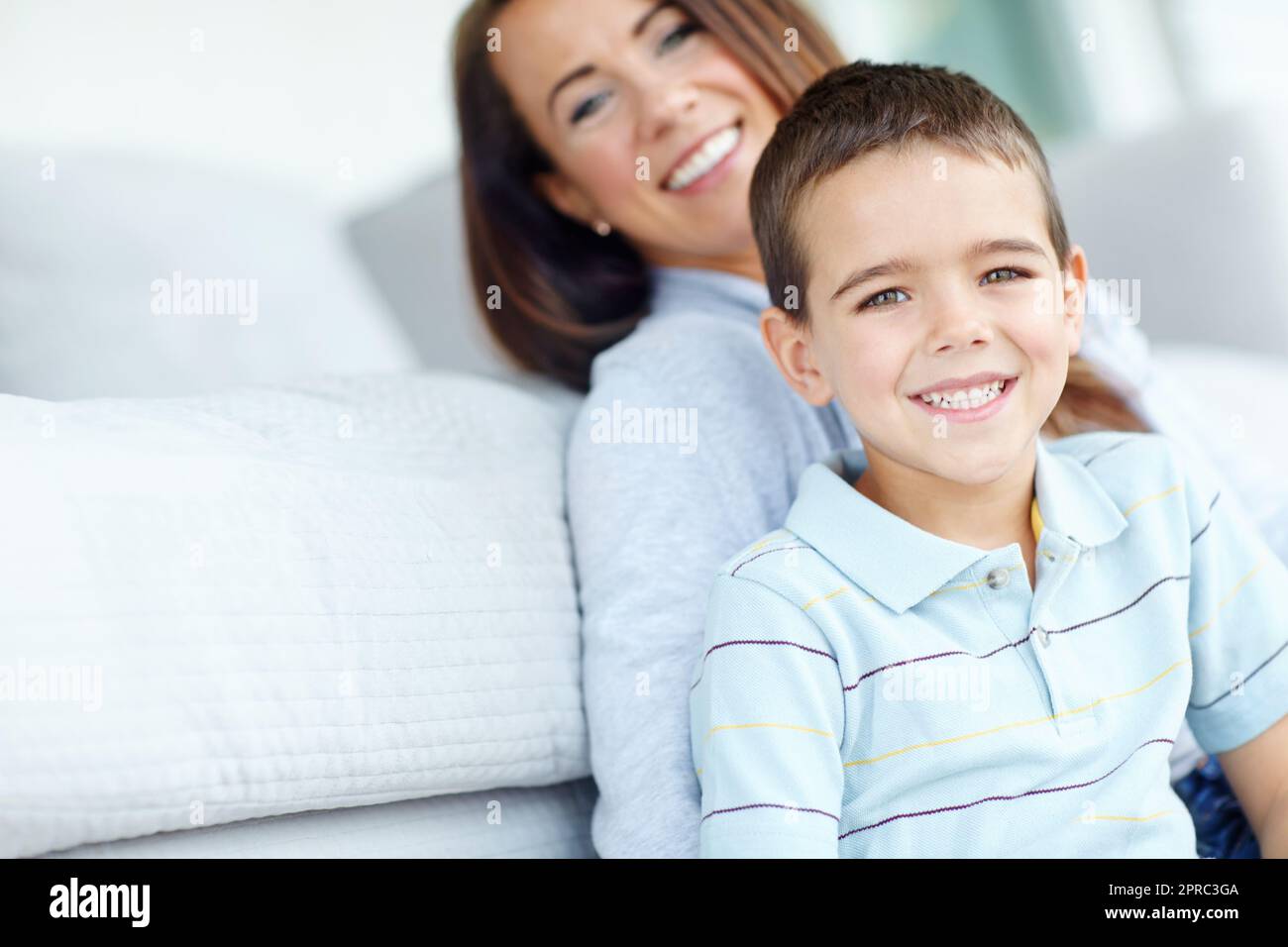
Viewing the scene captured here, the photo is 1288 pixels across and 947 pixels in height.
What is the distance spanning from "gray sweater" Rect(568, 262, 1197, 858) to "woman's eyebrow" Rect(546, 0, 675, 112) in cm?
25

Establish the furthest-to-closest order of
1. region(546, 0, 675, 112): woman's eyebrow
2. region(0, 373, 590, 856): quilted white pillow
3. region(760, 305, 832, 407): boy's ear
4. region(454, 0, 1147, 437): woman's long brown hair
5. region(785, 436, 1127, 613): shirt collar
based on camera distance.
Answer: region(454, 0, 1147, 437): woman's long brown hair, region(546, 0, 675, 112): woman's eyebrow, region(760, 305, 832, 407): boy's ear, region(785, 436, 1127, 613): shirt collar, region(0, 373, 590, 856): quilted white pillow

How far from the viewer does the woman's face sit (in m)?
1.15

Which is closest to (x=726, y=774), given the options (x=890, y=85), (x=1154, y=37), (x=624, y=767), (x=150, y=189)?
(x=624, y=767)

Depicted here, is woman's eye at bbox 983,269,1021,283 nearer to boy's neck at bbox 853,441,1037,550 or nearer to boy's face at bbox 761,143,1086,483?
boy's face at bbox 761,143,1086,483

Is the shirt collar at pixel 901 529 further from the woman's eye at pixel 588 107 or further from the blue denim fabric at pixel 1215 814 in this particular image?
the woman's eye at pixel 588 107

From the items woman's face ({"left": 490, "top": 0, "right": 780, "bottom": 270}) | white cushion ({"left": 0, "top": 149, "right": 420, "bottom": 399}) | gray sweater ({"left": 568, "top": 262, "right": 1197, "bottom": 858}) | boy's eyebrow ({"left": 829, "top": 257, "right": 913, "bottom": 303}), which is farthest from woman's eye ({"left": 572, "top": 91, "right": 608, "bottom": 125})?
boy's eyebrow ({"left": 829, "top": 257, "right": 913, "bottom": 303})

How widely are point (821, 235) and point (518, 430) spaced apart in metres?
0.33

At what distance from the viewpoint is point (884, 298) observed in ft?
2.70

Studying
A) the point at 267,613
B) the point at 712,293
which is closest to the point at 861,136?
the point at 712,293

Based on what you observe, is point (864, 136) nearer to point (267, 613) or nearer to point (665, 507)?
point (665, 507)

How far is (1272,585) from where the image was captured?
2.86ft

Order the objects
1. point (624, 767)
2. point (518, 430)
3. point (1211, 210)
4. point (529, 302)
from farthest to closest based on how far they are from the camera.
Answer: point (1211, 210) < point (529, 302) < point (518, 430) < point (624, 767)
